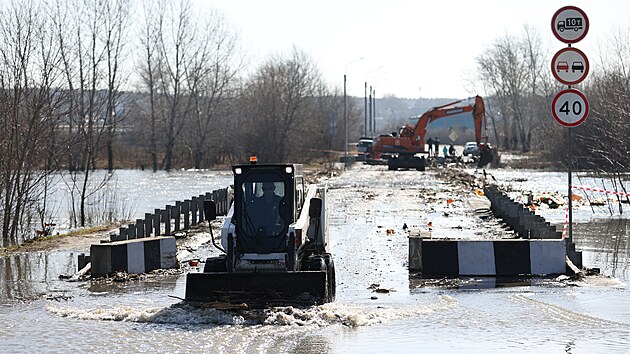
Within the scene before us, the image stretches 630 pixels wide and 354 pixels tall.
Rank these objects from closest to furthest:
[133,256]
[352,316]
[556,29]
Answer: [352,316] → [556,29] → [133,256]

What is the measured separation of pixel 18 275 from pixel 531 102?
353ft

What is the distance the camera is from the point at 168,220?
2584 cm

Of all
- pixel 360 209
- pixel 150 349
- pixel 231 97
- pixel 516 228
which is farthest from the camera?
pixel 231 97

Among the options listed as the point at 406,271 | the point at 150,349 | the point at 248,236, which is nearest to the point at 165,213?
the point at 406,271

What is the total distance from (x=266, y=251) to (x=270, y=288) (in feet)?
2.60

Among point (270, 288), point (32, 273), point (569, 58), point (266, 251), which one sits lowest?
point (32, 273)

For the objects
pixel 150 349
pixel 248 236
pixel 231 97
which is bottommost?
pixel 150 349

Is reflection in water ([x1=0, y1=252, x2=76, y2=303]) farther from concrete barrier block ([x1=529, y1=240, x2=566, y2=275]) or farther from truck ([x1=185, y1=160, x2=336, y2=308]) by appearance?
concrete barrier block ([x1=529, y1=240, x2=566, y2=275])

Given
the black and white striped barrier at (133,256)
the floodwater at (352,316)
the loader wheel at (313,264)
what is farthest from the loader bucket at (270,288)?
the black and white striped barrier at (133,256)

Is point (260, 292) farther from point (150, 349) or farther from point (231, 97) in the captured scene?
point (231, 97)

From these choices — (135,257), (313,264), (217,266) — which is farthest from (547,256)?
(135,257)

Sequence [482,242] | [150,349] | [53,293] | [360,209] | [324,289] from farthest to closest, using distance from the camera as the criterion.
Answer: [360,209] → [482,242] → [53,293] → [324,289] → [150,349]

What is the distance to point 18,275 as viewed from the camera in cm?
1855

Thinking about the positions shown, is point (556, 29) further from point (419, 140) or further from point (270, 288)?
point (419, 140)
